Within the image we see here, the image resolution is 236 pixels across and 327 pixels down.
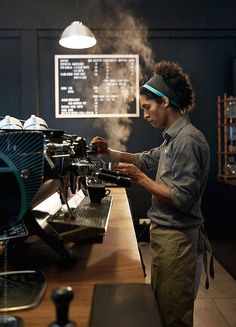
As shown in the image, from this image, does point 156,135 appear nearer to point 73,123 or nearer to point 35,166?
point 73,123

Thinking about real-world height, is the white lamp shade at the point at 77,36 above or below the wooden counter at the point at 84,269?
above

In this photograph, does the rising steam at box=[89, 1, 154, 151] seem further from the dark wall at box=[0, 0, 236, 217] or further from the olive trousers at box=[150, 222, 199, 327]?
the olive trousers at box=[150, 222, 199, 327]

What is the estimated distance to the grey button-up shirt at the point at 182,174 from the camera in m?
1.46

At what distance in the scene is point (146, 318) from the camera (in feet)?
2.41

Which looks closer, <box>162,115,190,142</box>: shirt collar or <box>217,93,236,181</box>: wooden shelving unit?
<box>162,115,190,142</box>: shirt collar

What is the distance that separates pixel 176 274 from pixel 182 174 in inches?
16.4

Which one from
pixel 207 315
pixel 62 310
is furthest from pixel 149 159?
pixel 62 310

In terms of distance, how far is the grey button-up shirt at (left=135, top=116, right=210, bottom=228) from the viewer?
1.46 meters

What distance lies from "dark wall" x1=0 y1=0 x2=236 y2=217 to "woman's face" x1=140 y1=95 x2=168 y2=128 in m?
3.21

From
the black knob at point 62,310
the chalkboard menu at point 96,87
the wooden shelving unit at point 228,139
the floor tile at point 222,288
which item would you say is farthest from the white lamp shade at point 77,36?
the black knob at point 62,310

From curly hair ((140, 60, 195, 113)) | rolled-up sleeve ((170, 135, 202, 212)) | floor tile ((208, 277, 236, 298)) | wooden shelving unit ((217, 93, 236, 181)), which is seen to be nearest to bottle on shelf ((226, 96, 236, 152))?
wooden shelving unit ((217, 93, 236, 181))

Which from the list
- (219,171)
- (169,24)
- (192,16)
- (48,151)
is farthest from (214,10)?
(48,151)

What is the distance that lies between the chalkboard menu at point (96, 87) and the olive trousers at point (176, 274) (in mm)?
3475

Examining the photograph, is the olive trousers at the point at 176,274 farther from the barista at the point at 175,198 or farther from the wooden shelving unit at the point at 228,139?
the wooden shelving unit at the point at 228,139
